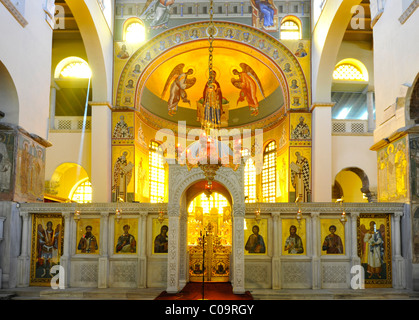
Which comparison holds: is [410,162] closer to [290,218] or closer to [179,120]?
[290,218]

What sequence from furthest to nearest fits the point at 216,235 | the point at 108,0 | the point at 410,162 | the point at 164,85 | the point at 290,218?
the point at 164,85, the point at 108,0, the point at 216,235, the point at 290,218, the point at 410,162

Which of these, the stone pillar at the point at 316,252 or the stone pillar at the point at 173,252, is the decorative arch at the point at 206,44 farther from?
the stone pillar at the point at 173,252

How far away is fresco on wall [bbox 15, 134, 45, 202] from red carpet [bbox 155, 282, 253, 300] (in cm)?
486

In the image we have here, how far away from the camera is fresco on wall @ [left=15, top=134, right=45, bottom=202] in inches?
534

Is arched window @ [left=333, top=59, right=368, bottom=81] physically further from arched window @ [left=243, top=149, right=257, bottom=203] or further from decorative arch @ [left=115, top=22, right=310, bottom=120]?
arched window @ [left=243, top=149, right=257, bottom=203]

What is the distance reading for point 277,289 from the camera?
44.2 feet

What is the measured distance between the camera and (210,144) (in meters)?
12.8

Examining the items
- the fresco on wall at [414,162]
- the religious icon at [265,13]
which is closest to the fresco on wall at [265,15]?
the religious icon at [265,13]

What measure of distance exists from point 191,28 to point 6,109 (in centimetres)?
1047

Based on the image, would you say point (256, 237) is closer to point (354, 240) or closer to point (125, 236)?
point (354, 240)

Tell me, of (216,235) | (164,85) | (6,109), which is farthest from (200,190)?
(164,85)

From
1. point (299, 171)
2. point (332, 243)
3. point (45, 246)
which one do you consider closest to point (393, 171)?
point (332, 243)

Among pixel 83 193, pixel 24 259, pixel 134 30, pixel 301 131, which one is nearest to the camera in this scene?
pixel 24 259

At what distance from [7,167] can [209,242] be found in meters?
6.46
